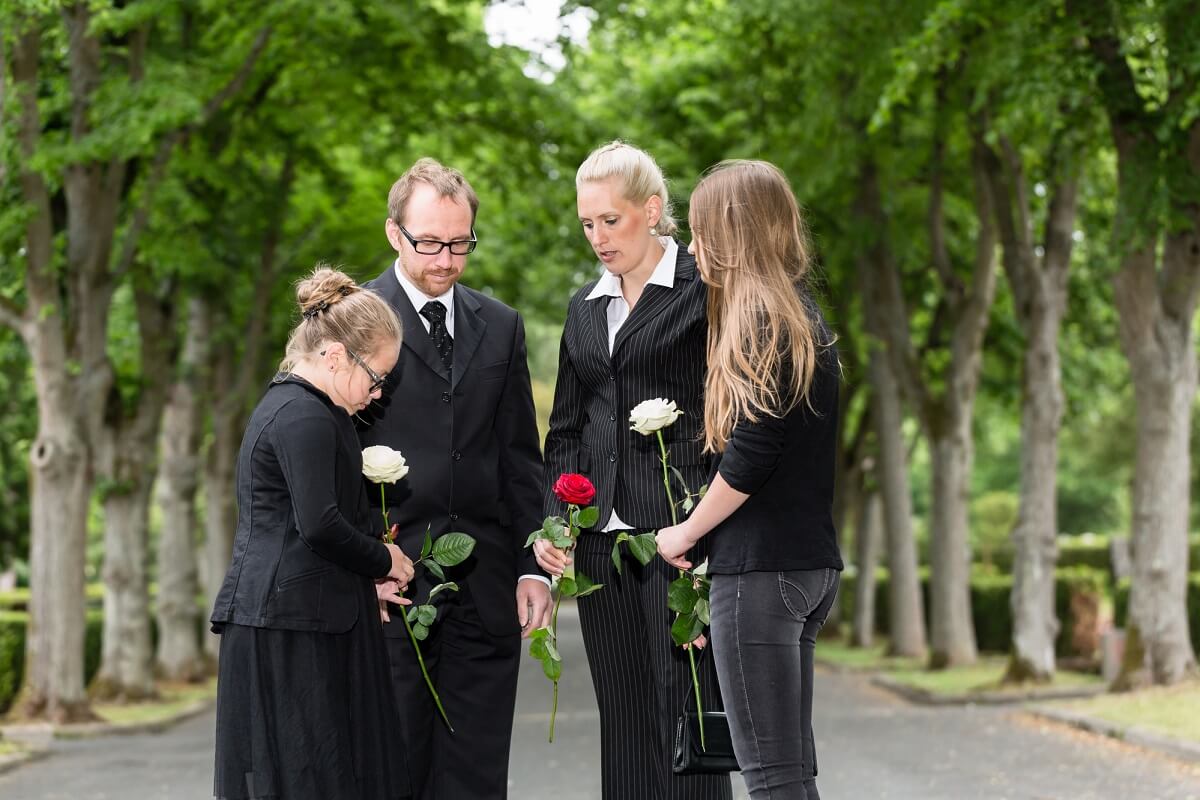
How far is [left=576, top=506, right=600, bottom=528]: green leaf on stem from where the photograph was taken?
A: 4.69 meters

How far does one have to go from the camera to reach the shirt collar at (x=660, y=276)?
16.2 feet

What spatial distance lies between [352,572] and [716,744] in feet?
3.78

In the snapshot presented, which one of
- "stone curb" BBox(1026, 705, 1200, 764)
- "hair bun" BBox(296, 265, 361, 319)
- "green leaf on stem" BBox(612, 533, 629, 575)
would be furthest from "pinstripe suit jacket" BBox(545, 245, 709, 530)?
"stone curb" BBox(1026, 705, 1200, 764)

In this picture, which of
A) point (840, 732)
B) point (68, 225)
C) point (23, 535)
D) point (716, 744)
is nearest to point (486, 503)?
point (716, 744)

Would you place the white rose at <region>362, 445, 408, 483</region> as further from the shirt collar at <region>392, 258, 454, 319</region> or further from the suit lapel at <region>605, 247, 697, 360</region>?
the suit lapel at <region>605, 247, 697, 360</region>

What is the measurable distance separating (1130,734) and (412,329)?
8762mm

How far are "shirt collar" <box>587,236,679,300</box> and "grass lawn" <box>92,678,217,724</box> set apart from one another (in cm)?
1261

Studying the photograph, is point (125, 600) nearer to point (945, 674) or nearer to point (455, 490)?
point (945, 674)

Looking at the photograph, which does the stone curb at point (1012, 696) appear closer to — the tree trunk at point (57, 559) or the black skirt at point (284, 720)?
the tree trunk at point (57, 559)

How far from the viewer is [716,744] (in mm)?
4473

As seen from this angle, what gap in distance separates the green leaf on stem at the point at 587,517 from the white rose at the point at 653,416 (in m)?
0.27

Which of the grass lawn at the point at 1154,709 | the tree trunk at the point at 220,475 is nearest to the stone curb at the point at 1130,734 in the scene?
the grass lawn at the point at 1154,709

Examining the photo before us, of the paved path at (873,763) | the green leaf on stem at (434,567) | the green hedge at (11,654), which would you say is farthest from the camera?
the green hedge at (11,654)

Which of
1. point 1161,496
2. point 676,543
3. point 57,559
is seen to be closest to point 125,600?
point 57,559
